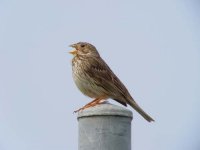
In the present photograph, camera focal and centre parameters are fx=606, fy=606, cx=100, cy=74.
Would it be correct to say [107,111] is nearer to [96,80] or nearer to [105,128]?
[105,128]

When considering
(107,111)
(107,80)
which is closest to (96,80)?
(107,80)

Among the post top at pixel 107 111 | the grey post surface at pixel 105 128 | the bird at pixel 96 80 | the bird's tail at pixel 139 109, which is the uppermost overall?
the bird at pixel 96 80

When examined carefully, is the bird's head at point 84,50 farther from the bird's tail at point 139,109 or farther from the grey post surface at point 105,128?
the grey post surface at point 105,128

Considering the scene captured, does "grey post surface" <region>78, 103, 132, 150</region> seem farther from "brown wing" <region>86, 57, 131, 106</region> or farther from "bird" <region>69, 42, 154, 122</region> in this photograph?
"brown wing" <region>86, 57, 131, 106</region>

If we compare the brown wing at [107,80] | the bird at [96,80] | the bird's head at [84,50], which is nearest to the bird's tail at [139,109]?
the bird at [96,80]

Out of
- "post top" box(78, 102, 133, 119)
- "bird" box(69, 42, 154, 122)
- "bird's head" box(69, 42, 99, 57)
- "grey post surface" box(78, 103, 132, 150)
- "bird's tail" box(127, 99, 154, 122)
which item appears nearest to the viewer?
"grey post surface" box(78, 103, 132, 150)

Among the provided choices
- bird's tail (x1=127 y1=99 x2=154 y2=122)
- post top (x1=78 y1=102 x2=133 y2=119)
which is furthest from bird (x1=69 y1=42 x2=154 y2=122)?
post top (x1=78 y1=102 x2=133 y2=119)
